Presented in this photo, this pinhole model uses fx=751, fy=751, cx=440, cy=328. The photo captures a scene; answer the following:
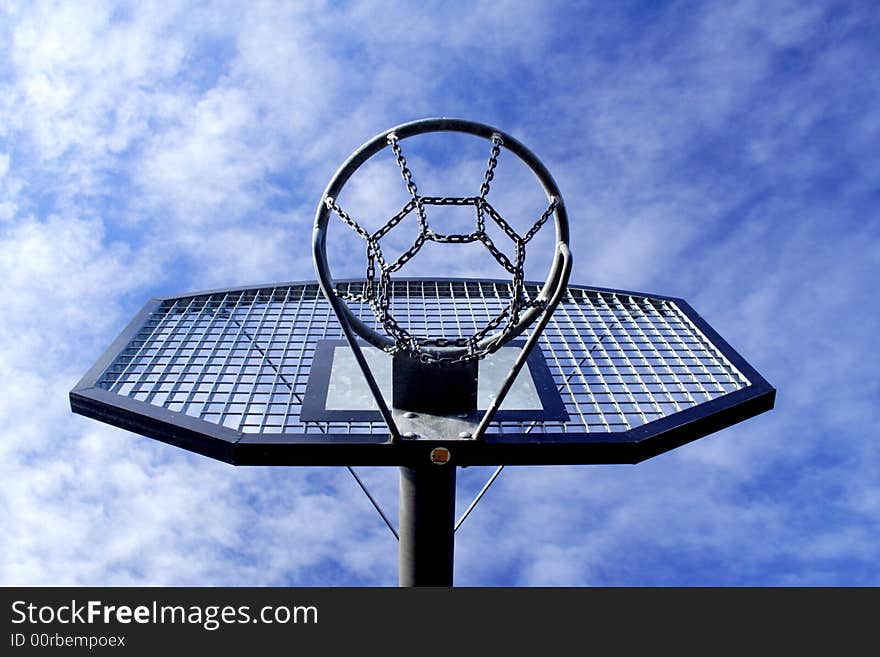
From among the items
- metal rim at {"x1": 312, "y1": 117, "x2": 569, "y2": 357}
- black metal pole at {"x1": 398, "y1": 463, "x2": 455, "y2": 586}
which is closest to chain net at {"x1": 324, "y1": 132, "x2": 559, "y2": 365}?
metal rim at {"x1": 312, "y1": 117, "x2": 569, "y2": 357}

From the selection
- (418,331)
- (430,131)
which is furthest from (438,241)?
(418,331)

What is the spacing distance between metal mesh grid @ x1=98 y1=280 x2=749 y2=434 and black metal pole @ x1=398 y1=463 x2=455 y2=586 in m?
0.58

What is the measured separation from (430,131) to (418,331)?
178 centimetres

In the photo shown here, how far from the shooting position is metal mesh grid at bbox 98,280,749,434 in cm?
421

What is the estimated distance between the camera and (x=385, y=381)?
434cm

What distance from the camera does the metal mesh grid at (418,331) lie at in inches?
166

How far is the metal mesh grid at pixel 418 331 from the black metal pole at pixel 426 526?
22.8 inches

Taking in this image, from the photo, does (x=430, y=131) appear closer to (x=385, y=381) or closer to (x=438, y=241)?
(x=438, y=241)

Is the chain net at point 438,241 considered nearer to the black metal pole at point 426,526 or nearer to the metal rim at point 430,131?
the metal rim at point 430,131

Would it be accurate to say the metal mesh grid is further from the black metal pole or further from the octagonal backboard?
the black metal pole

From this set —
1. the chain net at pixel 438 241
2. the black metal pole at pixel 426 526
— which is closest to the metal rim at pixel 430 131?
the chain net at pixel 438 241

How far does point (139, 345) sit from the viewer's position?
4.94 meters
